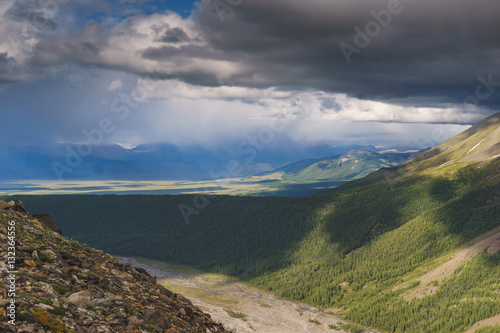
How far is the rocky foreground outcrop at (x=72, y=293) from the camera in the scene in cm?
2595

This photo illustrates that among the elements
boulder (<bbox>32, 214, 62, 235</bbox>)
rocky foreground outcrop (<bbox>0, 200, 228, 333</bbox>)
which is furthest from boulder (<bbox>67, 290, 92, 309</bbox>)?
boulder (<bbox>32, 214, 62, 235</bbox>)

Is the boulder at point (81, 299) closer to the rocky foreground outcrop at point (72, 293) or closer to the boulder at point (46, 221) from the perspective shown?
the rocky foreground outcrop at point (72, 293)

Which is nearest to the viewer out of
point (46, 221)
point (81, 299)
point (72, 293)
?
point (81, 299)

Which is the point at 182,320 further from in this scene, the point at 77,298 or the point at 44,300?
the point at 44,300

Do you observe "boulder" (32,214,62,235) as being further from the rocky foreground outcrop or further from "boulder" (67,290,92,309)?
"boulder" (67,290,92,309)

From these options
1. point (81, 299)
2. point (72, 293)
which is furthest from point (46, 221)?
point (81, 299)

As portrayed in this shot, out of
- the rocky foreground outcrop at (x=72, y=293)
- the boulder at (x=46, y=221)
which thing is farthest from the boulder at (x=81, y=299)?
the boulder at (x=46, y=221)

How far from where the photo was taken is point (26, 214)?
49.8 meters

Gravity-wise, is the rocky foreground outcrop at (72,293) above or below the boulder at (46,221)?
below

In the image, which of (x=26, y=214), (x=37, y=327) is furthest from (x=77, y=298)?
(x=26, y=214)

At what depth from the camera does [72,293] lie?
30750 millimetres

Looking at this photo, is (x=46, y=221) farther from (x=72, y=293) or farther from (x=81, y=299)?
(x=81, y=299)

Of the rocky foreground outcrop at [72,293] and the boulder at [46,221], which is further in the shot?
the boulder at [46,221]

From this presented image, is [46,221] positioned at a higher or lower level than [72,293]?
higher
